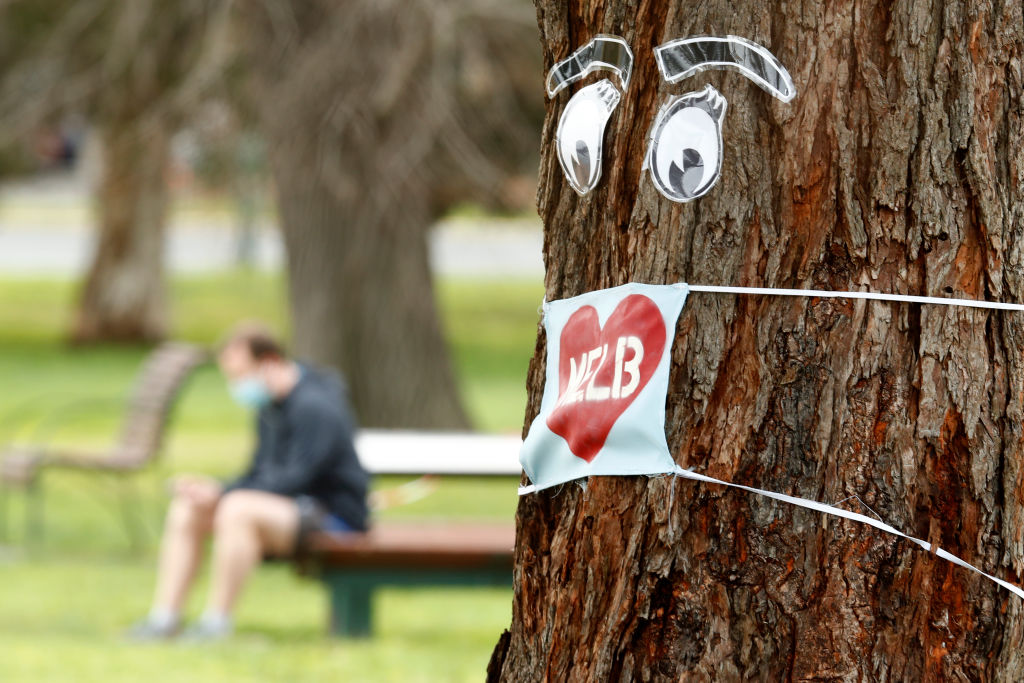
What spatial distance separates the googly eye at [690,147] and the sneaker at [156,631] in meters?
4.76

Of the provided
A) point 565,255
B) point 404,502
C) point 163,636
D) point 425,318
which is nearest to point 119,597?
point 163,636

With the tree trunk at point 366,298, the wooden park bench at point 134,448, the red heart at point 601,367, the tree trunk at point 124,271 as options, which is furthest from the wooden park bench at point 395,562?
the tree trunk at point 124,271

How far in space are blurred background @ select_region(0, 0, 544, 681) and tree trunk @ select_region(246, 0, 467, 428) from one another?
0.02 meters

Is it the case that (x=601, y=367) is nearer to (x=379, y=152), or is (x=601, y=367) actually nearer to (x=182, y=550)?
(x=182, y=550)

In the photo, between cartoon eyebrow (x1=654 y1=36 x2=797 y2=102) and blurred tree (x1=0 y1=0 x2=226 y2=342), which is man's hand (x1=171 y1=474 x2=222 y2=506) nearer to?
blurred tree (x1=0 y1=0 x2=226 y2=342)

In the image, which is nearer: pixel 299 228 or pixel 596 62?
pixel 596 62

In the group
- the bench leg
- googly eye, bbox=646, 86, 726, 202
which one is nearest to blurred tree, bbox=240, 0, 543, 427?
the bench leg

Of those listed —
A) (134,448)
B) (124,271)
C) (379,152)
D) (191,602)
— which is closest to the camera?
(191,602)

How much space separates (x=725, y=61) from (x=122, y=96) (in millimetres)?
15261

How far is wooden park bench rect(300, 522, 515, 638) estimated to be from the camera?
20.8ft

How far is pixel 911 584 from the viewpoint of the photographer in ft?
7.34

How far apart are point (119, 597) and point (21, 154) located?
1775 cm

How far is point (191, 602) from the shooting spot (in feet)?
24.5

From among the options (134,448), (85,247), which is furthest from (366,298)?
(85,247)
